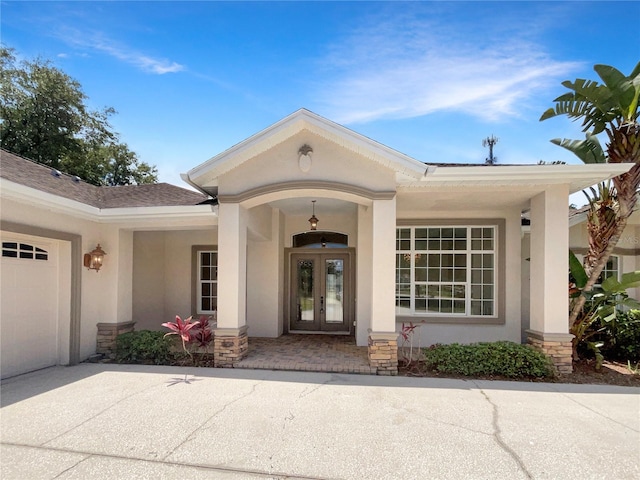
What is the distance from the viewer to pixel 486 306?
8930mm

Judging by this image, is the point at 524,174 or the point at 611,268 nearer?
the point at 524,174

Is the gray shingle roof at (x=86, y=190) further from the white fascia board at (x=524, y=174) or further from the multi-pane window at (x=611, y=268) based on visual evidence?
the multi-pane window at (x=611, y=268)

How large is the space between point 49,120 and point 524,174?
23849 mm

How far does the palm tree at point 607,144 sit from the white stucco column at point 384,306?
3.87 metres

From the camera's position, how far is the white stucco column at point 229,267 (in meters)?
7.28

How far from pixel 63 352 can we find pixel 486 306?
9807 millimetres

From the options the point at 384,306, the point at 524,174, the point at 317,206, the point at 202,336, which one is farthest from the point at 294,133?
the point at 202,336

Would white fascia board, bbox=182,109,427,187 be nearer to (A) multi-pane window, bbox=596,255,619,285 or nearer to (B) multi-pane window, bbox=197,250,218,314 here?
(B) multi-pane window, bbox=197,250,218,314

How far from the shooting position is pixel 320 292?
11.0 metres

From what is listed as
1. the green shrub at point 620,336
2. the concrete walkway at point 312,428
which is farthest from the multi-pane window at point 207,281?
the green shrub at point 620,336

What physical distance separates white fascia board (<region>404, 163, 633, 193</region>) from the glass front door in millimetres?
4851

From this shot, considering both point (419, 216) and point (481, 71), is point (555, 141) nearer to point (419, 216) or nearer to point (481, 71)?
point (481, 71)

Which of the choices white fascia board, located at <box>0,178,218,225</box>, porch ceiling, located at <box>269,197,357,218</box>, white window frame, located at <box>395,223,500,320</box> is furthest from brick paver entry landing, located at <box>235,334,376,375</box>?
porch ceiling, located at <box>269,197,357,218</box>

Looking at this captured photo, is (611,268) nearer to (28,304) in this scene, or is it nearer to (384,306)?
(384,306)
